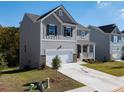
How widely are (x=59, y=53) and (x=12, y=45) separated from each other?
66.0 ft

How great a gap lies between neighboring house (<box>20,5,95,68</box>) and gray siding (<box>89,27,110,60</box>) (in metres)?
13.9

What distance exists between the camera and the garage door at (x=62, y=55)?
27906 mm

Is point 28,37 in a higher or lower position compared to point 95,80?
higher

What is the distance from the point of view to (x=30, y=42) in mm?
29547

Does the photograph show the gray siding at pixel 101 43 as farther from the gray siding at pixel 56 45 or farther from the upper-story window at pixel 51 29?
the upper-story window at pixel 51 29

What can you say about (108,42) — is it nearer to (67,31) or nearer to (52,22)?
(67,31)

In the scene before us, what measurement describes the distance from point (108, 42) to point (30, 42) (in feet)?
65.4

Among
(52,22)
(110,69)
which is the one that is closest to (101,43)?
(110,69)

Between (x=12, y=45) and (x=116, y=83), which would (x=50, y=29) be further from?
(x=12, y=45)

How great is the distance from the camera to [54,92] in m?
15.4

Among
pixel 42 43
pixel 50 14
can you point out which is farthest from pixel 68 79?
pixel 50 14

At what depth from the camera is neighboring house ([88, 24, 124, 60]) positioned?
142 feet

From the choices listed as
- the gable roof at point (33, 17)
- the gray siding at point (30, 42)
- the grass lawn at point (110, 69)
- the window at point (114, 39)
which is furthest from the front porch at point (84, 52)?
the gable roof at point (33, 17)

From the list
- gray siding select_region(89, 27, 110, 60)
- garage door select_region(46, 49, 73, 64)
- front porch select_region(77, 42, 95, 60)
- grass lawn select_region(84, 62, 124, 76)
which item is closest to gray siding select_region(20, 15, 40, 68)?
garage door select_region(46, 49, 73, 64)
